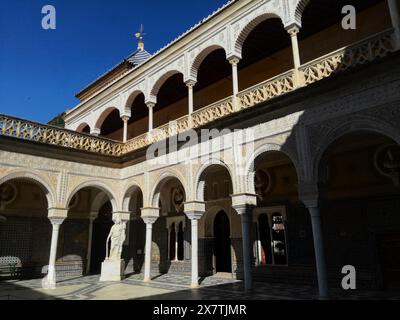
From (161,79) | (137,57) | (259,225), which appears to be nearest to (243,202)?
(259,225)

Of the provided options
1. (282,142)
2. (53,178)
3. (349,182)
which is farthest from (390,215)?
(53,178)

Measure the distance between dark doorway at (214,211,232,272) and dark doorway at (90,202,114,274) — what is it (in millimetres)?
5293

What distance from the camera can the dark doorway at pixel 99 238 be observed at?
1428 cm

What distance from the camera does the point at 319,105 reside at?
7367mm

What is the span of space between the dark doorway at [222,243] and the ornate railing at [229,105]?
394cm

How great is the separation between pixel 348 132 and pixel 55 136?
911cm

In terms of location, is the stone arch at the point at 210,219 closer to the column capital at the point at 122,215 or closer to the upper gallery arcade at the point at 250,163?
the upper gallery arcade at the point at 250,163

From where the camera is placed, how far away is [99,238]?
1459 centimetres

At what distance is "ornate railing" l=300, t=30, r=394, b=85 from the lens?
6.52m

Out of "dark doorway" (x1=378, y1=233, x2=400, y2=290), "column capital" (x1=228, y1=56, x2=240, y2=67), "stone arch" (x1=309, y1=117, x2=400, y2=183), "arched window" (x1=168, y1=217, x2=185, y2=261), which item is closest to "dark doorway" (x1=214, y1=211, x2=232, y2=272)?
"arched window" (x1=168, y1=217, x2=185, y2=261)

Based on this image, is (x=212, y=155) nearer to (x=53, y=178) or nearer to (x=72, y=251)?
(x=53, y=178)

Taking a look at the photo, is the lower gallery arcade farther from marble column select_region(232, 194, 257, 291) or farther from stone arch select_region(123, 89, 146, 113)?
stone arch select_region(123, 89, 146, 113)

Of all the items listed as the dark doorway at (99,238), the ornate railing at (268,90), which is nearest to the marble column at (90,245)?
the dark doorway at (99,238)

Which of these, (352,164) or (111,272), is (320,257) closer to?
(352,164)
